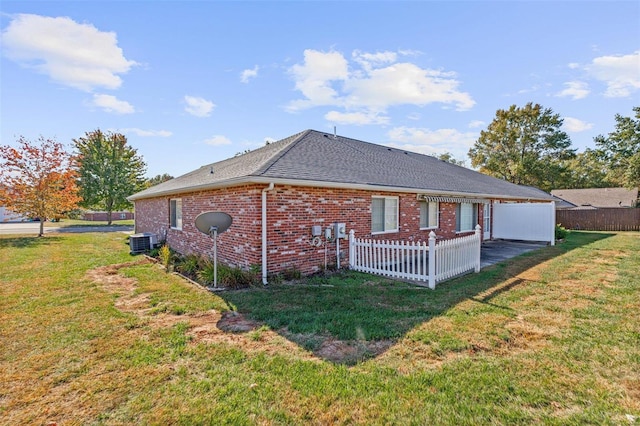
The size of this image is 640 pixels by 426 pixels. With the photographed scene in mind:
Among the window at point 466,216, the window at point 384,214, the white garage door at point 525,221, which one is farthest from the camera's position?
the white garage door at point 525,221

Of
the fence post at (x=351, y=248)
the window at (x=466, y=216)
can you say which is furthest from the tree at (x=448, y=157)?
the fence post at (x=351, y=248)

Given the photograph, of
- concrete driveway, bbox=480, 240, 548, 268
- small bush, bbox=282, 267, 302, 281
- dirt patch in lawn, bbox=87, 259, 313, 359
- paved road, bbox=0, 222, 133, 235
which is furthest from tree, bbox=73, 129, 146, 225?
concrete driveway, bbox=480, 240, 548, 268

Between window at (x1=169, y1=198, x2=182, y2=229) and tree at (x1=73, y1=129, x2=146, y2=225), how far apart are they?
2294cm

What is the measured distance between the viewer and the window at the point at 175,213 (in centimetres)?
1230

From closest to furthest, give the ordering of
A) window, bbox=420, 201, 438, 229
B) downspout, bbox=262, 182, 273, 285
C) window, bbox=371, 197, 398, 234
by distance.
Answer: downspout, bbox=262, 182, 273, 285
window, bbox=371, 197, 398, 234
window, bbox=420, 201, 438, 229

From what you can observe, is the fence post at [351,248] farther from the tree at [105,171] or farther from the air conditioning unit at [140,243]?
the tree at [105,171]

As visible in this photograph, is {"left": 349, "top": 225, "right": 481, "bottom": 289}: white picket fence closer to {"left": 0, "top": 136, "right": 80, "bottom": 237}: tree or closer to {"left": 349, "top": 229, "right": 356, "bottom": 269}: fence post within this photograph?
{"left": 349, "top": 229, "right": 356, "bottom": 269}: fence post

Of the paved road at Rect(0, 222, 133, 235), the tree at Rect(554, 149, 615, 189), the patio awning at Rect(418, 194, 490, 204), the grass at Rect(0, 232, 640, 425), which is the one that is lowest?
the paved road at Rect(0, 222, 133, 235)

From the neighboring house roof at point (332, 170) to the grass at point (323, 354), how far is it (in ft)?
8.90

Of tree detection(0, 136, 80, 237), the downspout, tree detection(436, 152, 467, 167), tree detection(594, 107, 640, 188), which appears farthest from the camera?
tree detection(436, 152, 467, 167)

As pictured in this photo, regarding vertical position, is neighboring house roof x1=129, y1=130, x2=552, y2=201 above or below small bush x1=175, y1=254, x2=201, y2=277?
above

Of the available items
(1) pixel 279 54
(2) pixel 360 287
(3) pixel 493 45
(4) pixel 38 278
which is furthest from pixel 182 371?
(3) pixel 493 45

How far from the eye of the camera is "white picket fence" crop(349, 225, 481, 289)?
7109 mm

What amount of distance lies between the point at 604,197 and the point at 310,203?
38475mm
